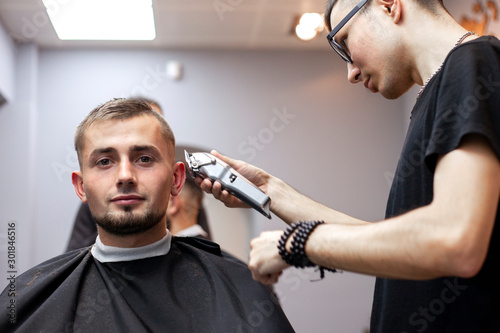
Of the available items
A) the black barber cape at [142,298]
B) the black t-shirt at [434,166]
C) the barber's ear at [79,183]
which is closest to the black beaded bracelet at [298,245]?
the black t-shirt at [434,166]

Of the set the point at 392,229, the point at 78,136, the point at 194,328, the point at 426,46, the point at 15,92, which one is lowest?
the point at 194,328

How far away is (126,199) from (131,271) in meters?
0.27

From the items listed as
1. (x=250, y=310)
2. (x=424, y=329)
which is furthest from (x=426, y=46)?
(x=250, y=310)

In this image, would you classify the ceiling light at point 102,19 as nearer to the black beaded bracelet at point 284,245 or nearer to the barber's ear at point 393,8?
the barber's ear at point 393,8

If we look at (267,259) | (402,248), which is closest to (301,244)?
(267,259)

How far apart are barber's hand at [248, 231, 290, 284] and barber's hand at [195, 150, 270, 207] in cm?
42

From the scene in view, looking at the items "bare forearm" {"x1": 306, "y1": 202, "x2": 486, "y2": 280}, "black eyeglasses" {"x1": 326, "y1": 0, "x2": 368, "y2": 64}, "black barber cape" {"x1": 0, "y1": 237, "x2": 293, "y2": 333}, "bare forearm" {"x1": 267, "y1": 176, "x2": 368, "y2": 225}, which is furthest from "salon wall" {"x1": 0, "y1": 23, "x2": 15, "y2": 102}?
"bare forearm" {"x1": 306, "y1": 202, "x2": 486, "y2": 280}

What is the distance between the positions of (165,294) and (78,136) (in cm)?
64

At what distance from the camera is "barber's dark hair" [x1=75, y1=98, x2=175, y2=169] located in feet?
6.54

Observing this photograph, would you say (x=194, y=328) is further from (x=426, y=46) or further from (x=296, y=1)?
(x=296, y=1)

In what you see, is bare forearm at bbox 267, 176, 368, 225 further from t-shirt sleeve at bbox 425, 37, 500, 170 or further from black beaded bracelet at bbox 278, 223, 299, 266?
t-shirt sleeve at bbox 425, 37, 500, 170

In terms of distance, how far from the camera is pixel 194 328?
1814 mm

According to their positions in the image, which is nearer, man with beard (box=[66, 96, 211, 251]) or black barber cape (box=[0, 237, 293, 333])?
black barber cape (box=[0, 237, 293, 333])

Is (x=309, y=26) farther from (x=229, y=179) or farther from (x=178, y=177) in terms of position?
(x=229, y=179)
